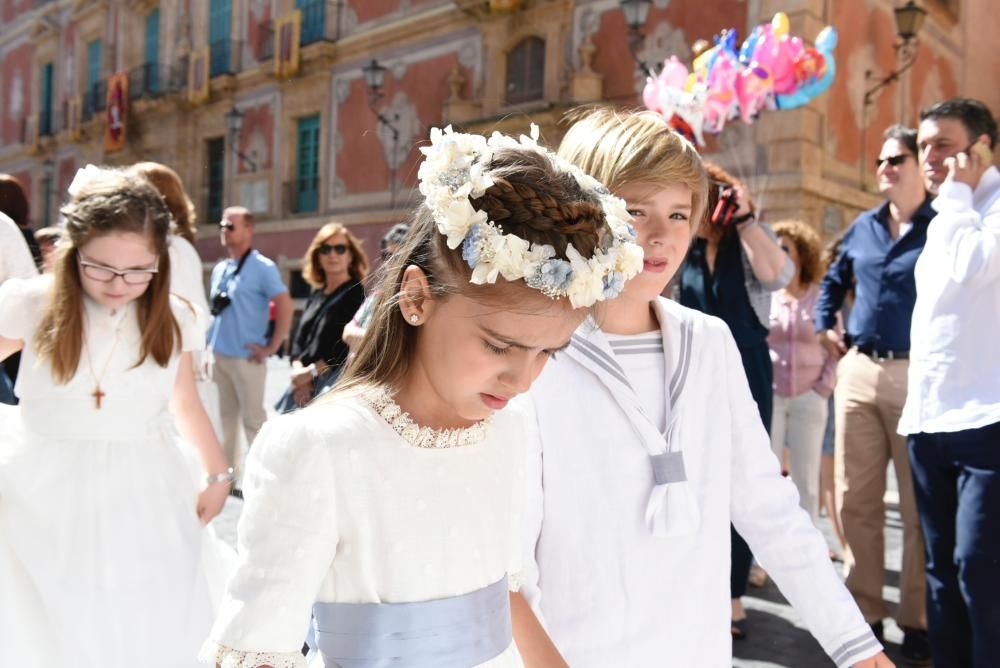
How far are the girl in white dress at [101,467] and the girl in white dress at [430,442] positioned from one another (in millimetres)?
1461

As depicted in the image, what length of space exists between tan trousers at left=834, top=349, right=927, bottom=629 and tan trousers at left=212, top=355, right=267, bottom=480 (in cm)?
400

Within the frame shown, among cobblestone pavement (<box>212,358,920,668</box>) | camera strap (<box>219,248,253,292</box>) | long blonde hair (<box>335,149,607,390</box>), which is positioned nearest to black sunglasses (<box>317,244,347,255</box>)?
camera strap (<box>219,248,253,292</box>)

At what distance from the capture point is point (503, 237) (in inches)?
50.9

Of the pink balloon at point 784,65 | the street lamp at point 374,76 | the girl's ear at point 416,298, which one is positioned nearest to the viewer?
the girl's ear at point 416,298

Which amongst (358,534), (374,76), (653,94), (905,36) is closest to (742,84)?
(653,94)

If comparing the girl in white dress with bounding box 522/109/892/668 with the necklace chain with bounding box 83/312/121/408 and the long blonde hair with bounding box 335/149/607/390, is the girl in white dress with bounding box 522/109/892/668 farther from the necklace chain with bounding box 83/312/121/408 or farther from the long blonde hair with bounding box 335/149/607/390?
the necklace chain with bounding box 83/312/121/408

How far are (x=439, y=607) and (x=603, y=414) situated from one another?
55 centimetres

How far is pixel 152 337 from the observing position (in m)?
2.81

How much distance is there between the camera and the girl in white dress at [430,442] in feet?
4.24

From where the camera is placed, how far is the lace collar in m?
1.44

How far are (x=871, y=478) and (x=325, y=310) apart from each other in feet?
9.67

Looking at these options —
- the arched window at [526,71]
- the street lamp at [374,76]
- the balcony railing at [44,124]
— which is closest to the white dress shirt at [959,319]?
the arched window at [526,71]

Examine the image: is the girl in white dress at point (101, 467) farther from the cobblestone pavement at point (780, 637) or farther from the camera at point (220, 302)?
the camera at point (220, 302)

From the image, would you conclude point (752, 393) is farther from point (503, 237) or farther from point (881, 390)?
point (503, 237)
